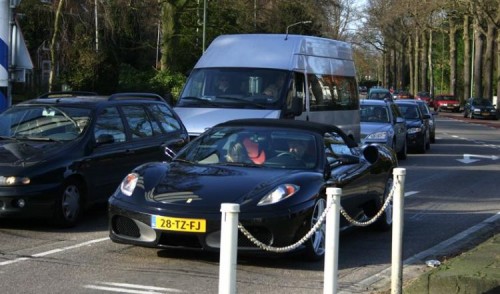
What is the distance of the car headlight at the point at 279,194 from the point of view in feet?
23.7

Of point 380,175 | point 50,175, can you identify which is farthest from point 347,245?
point 50,175

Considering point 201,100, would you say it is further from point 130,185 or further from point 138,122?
point 130,185

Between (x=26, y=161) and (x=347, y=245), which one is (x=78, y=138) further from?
(x=347, y=245)

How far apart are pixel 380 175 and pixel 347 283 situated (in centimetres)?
303

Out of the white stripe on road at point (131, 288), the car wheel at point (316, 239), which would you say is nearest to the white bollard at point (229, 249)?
the white stripe on road at point (131, 288)

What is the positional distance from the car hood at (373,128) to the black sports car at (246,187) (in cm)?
1073

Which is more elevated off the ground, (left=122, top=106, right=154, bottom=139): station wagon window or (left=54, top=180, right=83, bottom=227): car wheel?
(left=122, top=106, right=154, bottom=139): station wagon window

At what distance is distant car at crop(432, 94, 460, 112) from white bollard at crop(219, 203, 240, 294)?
6980cm

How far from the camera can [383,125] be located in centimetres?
2020

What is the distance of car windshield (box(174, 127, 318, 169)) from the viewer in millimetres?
8188

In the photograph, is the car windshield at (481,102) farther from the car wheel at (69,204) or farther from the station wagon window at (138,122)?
the car wheel at (69,204)

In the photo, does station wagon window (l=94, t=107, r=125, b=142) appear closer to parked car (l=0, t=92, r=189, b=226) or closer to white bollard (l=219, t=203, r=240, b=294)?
parked car (l=0, t=92, r=189, b=226)

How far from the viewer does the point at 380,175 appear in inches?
385

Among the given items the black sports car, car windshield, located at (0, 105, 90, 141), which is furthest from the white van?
the black sports car
